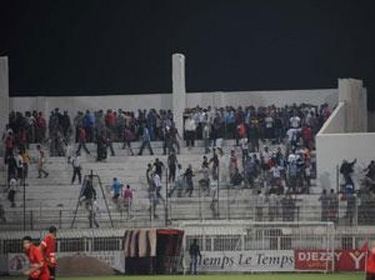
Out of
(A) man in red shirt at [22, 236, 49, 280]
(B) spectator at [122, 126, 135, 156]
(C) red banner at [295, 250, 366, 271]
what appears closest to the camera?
(A) man in red shirt at [22, 236, 49, 280]

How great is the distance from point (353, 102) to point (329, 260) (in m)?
10.6

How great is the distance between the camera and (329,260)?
114 feet

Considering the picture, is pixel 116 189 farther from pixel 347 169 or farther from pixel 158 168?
pixel 347 169

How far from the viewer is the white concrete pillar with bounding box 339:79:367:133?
43.5m

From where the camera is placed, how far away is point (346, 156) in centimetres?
3950

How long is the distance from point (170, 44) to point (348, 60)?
7196mm

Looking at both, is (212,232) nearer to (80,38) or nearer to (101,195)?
(101,195)

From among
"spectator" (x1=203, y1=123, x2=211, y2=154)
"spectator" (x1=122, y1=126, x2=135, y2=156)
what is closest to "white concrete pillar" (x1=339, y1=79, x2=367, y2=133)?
"spectator" (x1=203, y1=123, x2=211, y2=154)

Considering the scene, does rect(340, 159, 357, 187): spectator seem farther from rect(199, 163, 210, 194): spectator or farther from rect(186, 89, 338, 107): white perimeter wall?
rect(186, 89, 338, 107): white perimeter wall

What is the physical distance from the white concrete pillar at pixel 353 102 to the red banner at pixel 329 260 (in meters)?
9.12

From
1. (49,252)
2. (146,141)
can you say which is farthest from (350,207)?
(49,252)

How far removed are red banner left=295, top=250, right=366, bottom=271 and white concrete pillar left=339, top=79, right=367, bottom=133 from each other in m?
9.12

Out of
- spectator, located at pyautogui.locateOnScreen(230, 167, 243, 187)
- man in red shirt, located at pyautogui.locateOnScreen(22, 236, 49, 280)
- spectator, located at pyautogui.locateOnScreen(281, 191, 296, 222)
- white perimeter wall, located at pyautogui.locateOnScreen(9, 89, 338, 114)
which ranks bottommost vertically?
man in red shirt, located at pyautogui.locateOnScreen(22, 236, 49, 280)

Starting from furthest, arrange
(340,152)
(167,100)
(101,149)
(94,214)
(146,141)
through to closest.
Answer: (167,100) < (146,141) < (101,149) < (340,152) < (94,214)
